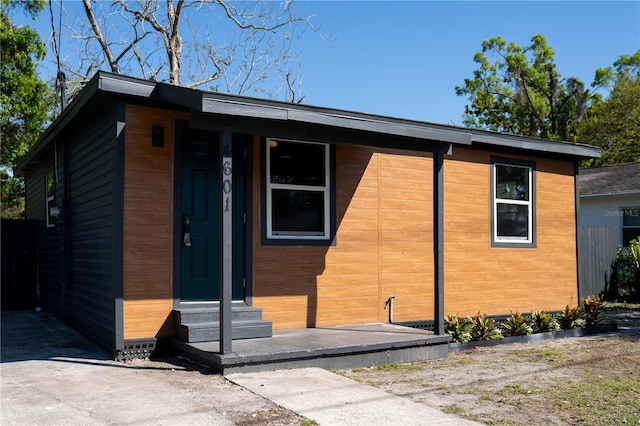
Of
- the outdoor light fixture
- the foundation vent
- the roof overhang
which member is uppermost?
the roof overhang

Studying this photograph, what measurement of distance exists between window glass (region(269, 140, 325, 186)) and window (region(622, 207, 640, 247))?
1246 centimetres

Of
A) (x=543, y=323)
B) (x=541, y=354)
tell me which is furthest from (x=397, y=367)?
(x=543, y=323)

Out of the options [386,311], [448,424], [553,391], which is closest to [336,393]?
[448,424]

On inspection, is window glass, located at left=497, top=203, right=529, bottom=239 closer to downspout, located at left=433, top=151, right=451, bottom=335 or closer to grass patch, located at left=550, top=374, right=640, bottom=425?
downspout, located at left=433, top=151, right=451, bottom=335

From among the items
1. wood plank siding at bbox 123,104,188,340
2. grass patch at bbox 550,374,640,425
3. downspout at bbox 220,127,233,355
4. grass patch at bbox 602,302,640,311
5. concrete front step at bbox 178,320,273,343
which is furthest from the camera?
grass patch at bbox 602,302,640,311

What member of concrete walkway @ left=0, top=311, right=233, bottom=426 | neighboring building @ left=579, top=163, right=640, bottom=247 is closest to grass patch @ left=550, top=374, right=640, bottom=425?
concrete walkway @ left=0, top=311, right=233, bottom=426

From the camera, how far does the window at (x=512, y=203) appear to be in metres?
9.26

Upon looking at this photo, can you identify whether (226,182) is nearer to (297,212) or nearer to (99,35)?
(297,212)

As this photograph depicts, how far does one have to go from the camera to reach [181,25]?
19.9 metres

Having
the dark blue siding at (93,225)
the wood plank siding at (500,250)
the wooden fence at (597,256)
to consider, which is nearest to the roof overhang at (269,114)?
the dark blue siding at (93,225)

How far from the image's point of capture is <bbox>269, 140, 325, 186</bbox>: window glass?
7.29m

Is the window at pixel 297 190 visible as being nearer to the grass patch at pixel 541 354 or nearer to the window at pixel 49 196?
the grass patch at pixel 541 354

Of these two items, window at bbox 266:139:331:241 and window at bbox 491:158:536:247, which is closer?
window at bbox 266:139:331:241

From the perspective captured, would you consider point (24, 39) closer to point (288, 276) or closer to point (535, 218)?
point (288, 276)
